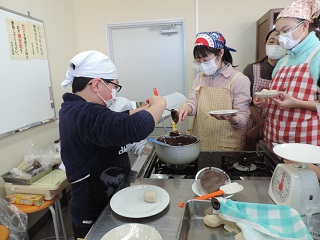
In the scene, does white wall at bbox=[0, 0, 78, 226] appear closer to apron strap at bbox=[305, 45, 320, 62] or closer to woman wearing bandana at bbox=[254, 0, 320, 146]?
woman wearing bandana at bbox=[254, 0, 320, 146]

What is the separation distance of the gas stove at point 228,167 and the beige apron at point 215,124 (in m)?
0.29

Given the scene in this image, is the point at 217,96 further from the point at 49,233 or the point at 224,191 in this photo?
the point at 49,233

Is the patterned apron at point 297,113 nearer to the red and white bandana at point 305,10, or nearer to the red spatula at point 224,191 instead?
the red and white bandana at point 305,10

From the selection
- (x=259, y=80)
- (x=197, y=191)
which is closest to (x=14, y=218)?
(x=197, y=191)

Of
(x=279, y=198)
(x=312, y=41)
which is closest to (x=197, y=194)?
(x=279, y=198)

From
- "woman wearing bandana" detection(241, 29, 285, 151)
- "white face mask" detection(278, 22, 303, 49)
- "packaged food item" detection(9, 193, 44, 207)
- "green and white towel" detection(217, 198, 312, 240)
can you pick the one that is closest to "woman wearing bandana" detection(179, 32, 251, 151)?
"white face mask" detection(278, 22, 303, 49)

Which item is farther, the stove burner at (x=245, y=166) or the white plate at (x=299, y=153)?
the stove burner at (x=245, y=166)

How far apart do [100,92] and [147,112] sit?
0.72ft

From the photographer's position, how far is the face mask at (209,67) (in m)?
1.46

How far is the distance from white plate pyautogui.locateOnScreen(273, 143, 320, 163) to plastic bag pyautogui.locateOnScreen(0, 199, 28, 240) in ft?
5.48

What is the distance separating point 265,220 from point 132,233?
0.37 metres

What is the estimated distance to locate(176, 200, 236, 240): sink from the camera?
67cm

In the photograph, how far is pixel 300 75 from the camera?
1203mm

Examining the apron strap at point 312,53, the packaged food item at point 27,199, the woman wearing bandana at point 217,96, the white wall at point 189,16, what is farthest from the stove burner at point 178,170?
the white wall at point 189,16
